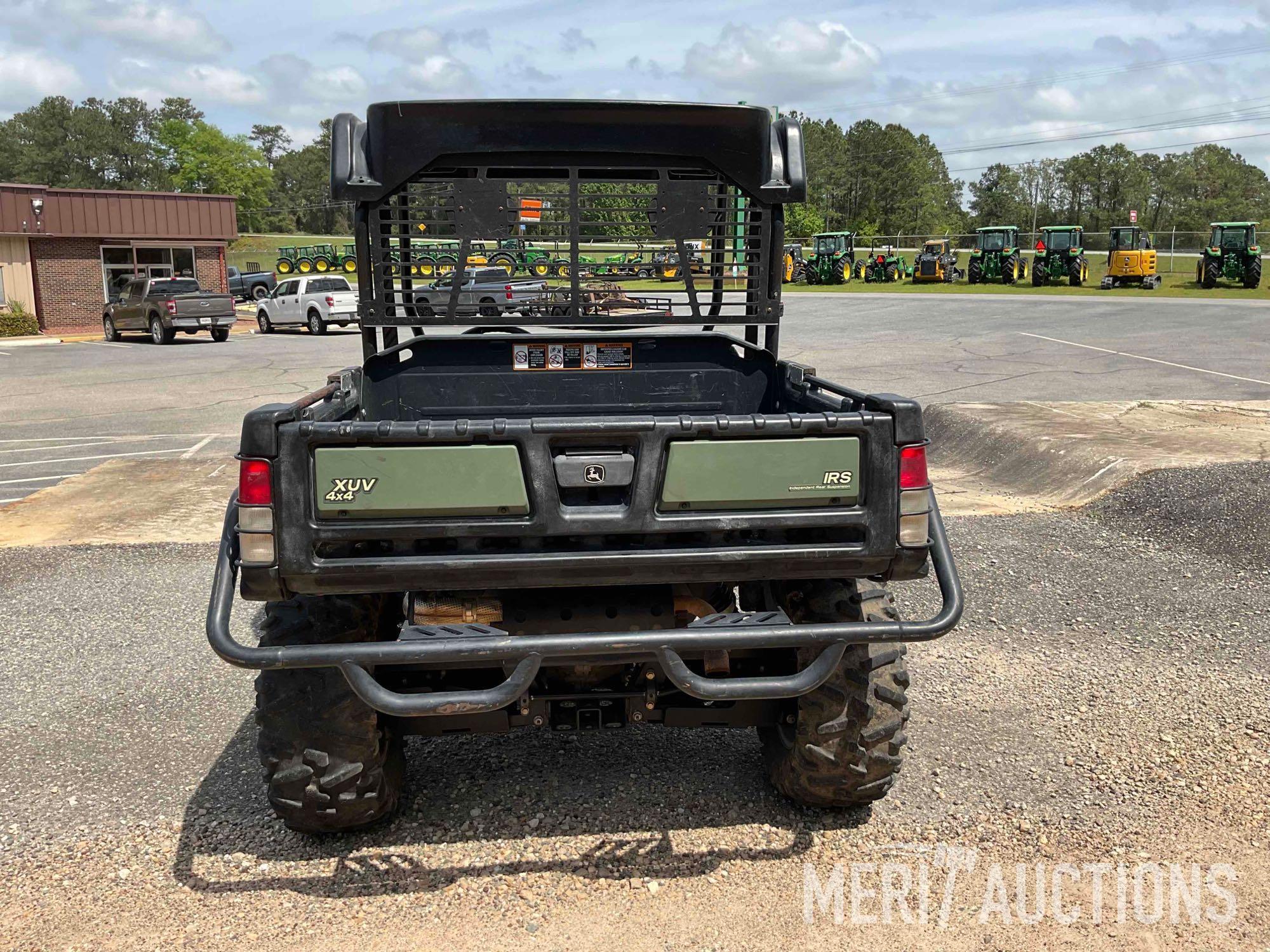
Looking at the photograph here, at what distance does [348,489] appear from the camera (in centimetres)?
313

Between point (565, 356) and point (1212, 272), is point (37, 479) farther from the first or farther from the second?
point (1212, 272)

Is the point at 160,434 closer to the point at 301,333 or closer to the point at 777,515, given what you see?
the point at 777,515

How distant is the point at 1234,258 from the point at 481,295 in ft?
137

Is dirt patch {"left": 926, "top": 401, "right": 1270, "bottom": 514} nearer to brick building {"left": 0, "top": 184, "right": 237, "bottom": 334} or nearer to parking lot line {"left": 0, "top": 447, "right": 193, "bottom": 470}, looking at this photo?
parking lot line {"left": 0, "top": 447, "right": 193, "bottom": 470}

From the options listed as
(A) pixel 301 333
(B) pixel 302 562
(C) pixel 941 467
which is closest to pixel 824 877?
(B) pixel 302 562

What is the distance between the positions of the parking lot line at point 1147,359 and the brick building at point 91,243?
2571 cm

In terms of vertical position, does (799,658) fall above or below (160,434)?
above

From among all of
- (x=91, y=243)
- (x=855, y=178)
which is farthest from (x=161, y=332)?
(x=855, y=178)

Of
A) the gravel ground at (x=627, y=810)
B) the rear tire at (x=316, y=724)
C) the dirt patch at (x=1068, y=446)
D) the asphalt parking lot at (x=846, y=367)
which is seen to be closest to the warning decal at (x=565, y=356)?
the rear tire at (x=316, y=724)

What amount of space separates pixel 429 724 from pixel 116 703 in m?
2.22

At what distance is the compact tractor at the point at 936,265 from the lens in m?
47.5

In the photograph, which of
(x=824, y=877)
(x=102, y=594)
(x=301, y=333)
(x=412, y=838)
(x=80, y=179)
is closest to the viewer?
(x=824, y=877)

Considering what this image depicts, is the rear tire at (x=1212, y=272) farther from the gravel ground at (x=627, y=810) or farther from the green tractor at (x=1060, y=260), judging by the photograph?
the gravel ground at (x=627, y=810)

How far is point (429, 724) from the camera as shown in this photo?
3715mm
